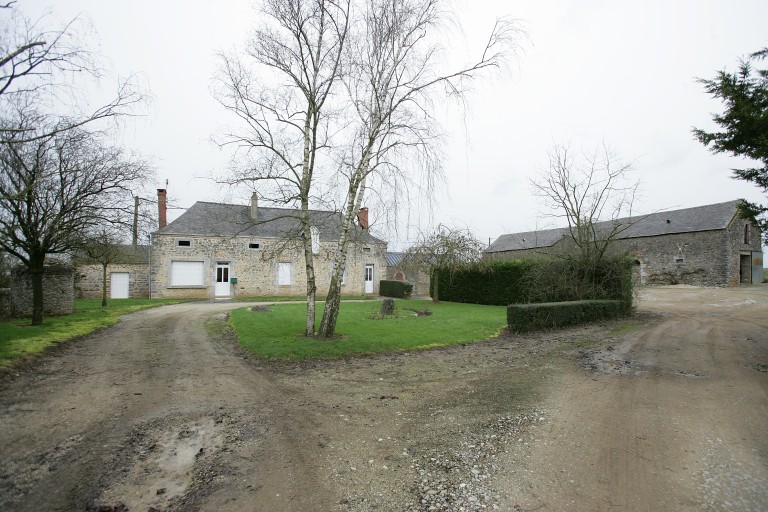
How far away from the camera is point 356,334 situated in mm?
10344

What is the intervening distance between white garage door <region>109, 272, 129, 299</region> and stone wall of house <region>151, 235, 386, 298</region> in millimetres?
2918

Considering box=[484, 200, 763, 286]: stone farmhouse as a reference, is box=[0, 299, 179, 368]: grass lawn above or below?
below

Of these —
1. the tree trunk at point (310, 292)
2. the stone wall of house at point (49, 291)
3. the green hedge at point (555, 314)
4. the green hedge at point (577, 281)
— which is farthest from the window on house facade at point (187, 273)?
the green hedge at point (555, 314)

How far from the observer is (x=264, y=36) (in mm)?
8766

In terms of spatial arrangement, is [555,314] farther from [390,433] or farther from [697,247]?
[697,247]

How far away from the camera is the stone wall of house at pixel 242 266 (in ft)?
74.2

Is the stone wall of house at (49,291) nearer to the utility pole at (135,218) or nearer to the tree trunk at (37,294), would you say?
the tree trunk at (37,294)

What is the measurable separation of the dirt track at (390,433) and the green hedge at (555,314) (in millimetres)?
3344

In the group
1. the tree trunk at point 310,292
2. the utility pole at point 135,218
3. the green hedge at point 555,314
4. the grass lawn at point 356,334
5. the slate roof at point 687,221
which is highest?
the slate roof at point 687,221

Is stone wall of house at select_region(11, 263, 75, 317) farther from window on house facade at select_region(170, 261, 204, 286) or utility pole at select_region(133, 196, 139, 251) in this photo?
window on house facade at select_region(170, 261, 204, 286)

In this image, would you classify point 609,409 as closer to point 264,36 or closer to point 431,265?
point 264,36

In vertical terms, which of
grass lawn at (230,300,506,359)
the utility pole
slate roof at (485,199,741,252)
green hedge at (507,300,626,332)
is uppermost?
slate roof at (485,199,741,252)

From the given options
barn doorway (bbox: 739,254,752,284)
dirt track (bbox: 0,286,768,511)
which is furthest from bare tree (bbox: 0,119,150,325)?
barn doorway (bbox: 739,254,752,284)

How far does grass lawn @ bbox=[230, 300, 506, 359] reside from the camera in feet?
28.0
